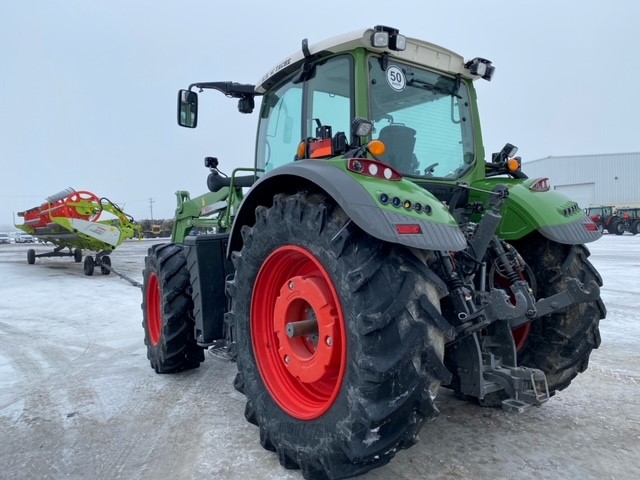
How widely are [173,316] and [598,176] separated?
5547 cm

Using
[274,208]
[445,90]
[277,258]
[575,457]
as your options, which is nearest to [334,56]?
[445,90]

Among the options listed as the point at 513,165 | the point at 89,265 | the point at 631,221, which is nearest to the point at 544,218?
the point at 513,165

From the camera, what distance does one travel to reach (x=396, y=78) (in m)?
3.09

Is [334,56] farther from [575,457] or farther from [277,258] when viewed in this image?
[575,457]

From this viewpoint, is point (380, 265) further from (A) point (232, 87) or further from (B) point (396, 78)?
(A) point (232, 87)

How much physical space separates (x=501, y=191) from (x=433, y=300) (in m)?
0.84

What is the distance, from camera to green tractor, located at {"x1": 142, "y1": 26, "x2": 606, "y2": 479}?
2123 mm

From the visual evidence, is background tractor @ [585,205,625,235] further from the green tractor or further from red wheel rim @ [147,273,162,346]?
red wheel rim @ [147,273,162,346]

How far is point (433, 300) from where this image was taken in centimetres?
216

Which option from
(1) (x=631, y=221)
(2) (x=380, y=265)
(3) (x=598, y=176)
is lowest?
(1) (x=631, y=221)

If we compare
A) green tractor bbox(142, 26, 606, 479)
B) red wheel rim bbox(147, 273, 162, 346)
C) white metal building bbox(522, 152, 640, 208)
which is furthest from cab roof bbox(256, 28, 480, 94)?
white metal building bbox(522, 152, 640, 208)

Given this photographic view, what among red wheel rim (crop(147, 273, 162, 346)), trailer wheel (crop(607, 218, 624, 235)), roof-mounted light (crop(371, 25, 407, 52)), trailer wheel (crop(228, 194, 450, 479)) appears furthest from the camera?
trailer wheel (crop(607, 218, 624, 235))

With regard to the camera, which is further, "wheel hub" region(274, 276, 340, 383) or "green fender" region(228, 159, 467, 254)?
"wheel hub" region(274, 276, 340, 383)

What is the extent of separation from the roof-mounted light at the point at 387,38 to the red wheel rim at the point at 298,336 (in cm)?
125
